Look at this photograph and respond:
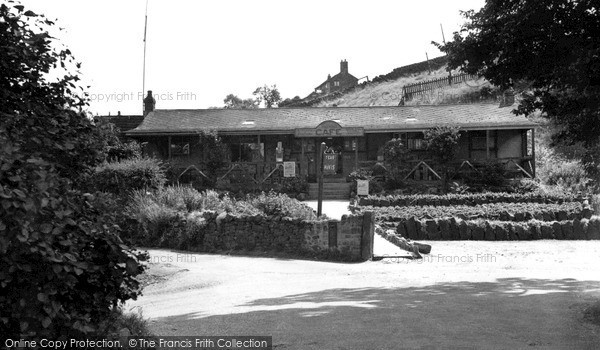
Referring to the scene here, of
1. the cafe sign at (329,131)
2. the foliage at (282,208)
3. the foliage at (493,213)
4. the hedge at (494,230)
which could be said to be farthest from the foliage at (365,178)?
the foliage at (282,208)

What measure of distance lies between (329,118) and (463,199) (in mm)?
12657

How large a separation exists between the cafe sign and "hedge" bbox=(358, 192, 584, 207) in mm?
6804

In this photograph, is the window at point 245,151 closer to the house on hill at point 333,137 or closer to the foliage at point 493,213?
the house on hill at point 333,137

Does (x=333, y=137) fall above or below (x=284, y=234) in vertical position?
above

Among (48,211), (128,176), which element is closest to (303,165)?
(128,176)

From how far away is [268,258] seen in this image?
706 inches

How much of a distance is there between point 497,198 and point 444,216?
6.27 m

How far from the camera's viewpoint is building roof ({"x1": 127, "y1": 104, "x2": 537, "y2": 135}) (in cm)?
3669

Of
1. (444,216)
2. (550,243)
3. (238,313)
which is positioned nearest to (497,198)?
(444,216)

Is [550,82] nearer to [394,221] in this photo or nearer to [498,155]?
[394,221]

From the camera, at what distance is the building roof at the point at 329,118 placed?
36.7m

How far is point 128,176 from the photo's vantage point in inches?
929

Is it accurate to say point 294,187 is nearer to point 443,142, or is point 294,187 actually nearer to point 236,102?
point 443,142

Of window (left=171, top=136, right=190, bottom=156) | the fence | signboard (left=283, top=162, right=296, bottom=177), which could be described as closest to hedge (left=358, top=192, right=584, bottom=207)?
signboard (left=283, top=162, right=296, bottom=177)
